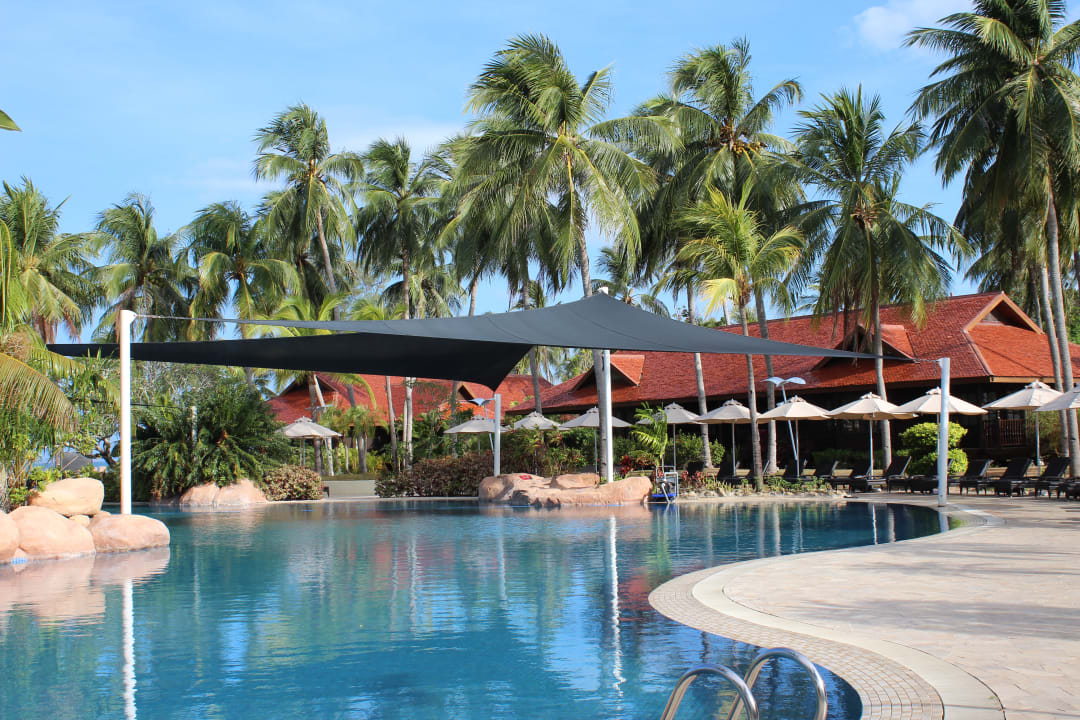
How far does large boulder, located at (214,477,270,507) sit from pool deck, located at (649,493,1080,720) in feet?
54.7

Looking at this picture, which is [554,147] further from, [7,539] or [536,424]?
[7,539]

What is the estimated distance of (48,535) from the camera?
36.9 ft

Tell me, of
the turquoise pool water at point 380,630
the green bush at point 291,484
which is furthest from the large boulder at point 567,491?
the green bush at point 291,484

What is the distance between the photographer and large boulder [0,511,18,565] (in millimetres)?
10688

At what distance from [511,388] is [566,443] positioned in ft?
55.4

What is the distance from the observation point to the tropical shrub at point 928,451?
22.1 metres

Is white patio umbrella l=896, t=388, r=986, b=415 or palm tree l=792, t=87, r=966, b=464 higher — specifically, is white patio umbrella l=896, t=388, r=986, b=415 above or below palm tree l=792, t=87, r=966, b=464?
below

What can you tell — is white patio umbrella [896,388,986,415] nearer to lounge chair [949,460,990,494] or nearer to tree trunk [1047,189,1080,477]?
lounge chair [949,460,990,494]

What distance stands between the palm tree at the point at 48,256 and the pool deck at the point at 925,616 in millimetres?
23103

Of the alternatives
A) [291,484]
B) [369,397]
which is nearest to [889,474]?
[291,484]

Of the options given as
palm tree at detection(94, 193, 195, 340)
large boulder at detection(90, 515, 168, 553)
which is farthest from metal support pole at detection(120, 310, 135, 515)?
palm tree at detection(94, 193, 195, 340)

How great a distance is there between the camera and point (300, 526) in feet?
53.4

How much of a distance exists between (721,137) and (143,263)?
23.5 metres

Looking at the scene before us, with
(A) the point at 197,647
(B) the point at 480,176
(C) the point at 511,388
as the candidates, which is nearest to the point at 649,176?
(B) the point at 480,176
